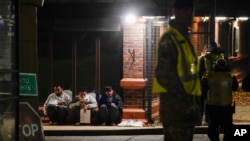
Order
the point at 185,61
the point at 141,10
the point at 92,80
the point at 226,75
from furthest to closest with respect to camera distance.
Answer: the point at 92,80, the point at 141,10, the point at 226,75, the point at 185,61

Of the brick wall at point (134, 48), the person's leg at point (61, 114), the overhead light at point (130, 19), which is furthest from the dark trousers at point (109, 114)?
the overhead light at point (130, 19)

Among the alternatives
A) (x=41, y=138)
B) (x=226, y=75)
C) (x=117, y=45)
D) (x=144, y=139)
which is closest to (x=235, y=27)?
(x=117, y=45)

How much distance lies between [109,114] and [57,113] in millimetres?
1362

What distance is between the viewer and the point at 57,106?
14.5 m

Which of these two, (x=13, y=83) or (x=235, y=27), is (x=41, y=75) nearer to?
(x=13, y=83)

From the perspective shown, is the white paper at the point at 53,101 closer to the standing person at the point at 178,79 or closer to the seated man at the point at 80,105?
the seated man at the point at 80,105

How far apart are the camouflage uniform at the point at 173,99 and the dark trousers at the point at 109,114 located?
30.1ft

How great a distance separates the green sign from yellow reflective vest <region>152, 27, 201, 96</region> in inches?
96.8

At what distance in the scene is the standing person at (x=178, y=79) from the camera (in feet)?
16.5

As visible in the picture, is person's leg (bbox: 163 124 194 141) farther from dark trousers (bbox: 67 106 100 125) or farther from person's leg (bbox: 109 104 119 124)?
dark trousers (bbox: 67 106 100 125)

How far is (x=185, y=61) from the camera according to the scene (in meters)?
5.06

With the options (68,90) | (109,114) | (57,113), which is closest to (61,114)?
(57,113)

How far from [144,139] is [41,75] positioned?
4245 mm

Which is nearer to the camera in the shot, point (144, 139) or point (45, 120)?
point (144, 139)
